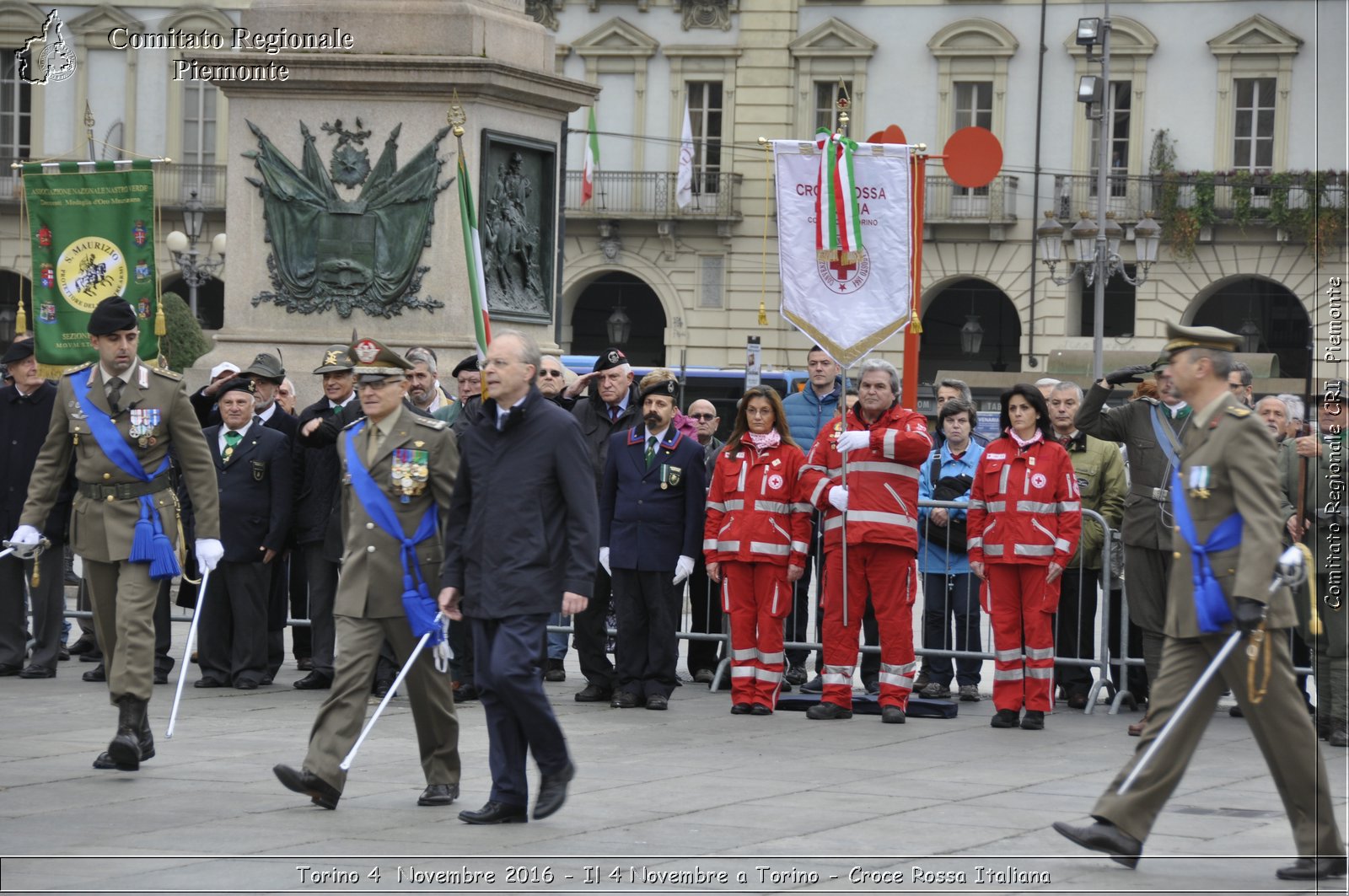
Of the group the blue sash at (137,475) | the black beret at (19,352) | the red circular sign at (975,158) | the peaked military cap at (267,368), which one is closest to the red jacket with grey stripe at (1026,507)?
the peaked military cap at (267,368)

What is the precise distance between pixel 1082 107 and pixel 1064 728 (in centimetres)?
3809

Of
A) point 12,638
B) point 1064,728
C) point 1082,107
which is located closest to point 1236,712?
point 1064,728

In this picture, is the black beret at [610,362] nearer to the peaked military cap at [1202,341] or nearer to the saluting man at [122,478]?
the saluting man at [122,478]

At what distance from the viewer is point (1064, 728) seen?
11641mm

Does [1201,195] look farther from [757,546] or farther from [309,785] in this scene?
[309,785]

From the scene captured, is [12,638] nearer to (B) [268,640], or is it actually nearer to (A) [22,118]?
(B) [268,640]

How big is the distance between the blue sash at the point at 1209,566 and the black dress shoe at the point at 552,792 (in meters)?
2.48

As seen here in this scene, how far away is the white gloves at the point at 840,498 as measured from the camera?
11508mm

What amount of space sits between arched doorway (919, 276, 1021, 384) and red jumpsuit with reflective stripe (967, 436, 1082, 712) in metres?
37.4

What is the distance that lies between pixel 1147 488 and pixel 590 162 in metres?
36.7

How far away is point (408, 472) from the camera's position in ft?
28.5

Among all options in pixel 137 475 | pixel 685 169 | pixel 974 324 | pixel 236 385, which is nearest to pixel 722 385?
pixel 685 169

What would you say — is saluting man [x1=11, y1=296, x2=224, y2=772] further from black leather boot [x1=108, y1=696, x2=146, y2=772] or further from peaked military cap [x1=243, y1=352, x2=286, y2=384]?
peaked military cap [x1=243, y1=352, x2=286, y2=384]

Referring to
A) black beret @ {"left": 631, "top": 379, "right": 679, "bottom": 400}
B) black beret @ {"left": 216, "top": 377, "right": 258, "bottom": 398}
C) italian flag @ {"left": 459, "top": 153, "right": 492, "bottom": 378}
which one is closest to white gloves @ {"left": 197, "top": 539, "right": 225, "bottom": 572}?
italian flag @ {"left": 459, "top": 153, "right": 492, "bottom": 378}
